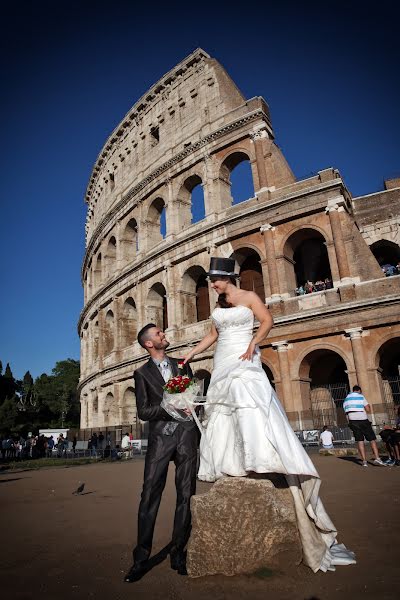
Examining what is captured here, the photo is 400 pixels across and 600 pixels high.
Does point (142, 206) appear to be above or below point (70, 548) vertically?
above

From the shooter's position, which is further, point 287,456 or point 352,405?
point 352,405

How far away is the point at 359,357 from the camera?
13.6 metres

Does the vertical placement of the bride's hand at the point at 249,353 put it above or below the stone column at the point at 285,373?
below

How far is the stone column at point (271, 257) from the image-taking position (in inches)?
Answer: 615

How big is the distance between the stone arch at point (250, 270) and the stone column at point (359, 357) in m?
4.46

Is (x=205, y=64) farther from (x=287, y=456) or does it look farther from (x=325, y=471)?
(x=287, y=456)

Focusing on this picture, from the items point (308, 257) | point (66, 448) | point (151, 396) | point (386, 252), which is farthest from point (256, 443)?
point (66, 448)

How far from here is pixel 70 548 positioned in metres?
3.47

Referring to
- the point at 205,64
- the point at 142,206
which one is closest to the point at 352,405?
the point at 142,206

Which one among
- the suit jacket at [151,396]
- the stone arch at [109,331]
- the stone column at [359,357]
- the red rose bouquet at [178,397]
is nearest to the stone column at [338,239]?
Answer: the stone column at [359,357]

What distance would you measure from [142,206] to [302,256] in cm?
901

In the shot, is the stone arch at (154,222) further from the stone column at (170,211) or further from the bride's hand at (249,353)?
the bride's hand at (249,353)

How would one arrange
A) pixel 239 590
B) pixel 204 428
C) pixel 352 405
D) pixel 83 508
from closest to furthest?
pixel 239 590 → pixel 204 428 → pixel 83 508 → pixel 352 405

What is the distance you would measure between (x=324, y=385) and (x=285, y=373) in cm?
221
